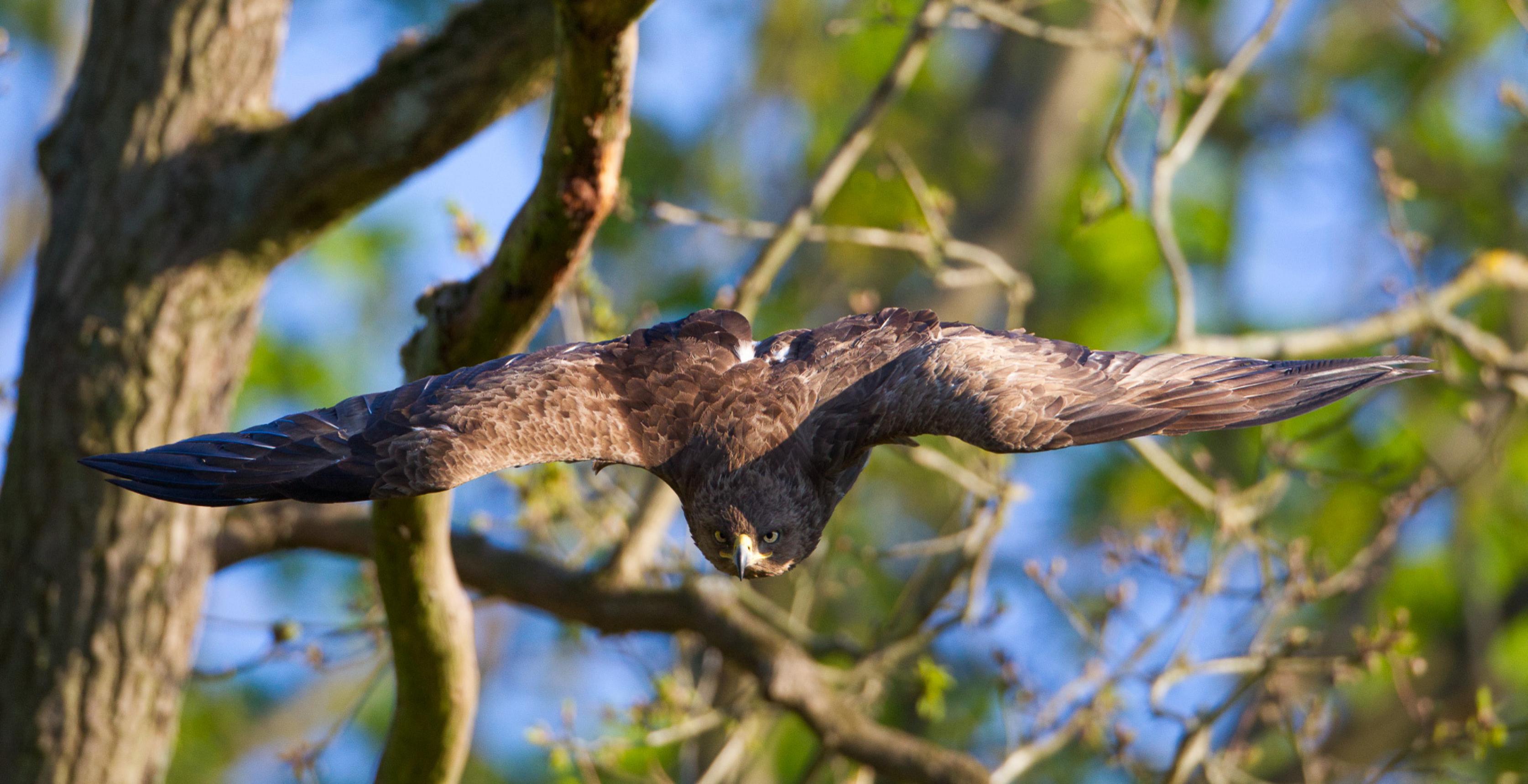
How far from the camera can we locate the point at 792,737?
1065 cm

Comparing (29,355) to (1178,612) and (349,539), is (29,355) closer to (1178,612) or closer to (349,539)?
(349,539)

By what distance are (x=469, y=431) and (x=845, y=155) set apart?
2.58m

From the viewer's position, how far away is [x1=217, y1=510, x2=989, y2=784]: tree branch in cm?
463

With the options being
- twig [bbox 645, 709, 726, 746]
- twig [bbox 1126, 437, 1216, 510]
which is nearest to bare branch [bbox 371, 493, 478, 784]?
twig [bbox 645, 709, 726, 746]

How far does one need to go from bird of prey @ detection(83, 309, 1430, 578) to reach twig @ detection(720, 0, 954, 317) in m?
1.23

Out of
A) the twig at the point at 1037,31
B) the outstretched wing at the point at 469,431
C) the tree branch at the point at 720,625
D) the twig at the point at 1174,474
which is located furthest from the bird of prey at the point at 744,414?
the twig at the point at 1037,31

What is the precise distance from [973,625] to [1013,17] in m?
2.37

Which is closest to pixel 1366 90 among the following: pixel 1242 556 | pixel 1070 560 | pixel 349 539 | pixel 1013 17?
pixel 1070 560

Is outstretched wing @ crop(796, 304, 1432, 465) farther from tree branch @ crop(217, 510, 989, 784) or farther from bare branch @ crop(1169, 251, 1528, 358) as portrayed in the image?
bare branch @ crop(1169, 251, 1528, 358)

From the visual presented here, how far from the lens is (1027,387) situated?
332 centimetres

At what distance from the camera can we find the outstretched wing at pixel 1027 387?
319 cm

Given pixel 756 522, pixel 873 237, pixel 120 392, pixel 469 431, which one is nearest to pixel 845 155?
pixel 873 237

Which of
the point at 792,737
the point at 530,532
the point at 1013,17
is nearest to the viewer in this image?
the point at 1013,17

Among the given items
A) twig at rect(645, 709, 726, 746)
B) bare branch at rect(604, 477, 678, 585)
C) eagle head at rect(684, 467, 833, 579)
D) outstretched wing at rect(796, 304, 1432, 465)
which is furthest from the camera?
bare branch at rect(604, 477, 678, 585)
